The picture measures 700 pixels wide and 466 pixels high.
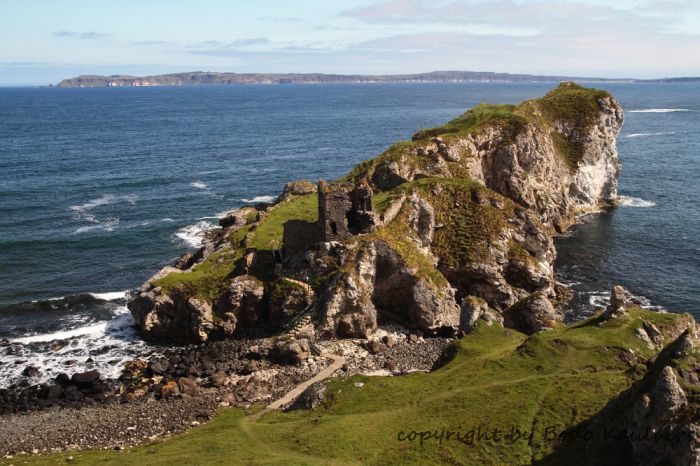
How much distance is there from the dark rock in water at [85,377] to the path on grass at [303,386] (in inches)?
624

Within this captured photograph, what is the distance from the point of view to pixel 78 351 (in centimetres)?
5450

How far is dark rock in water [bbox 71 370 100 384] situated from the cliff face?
732 cm

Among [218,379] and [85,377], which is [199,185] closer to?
[85,377]

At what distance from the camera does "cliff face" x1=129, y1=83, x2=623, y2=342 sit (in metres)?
55.3

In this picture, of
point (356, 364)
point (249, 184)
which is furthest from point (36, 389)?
point (249, 184)

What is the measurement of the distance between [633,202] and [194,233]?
71750 millimetres

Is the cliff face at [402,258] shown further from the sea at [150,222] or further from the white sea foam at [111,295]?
the white sea foam at [111,295]

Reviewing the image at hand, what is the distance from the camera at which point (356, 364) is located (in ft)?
164

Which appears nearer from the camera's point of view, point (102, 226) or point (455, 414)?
point (455, 414)

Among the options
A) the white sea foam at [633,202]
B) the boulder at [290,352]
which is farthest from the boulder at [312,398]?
the white sea foam at [633,202]

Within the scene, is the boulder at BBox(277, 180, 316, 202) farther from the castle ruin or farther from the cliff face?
the castle ruin

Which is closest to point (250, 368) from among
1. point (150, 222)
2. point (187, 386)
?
point (187, 386)

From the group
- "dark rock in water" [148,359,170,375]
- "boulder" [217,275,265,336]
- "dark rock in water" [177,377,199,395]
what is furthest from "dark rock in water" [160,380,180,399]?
"boulder" [217,275,265,336]

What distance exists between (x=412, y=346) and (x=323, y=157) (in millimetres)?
89765
